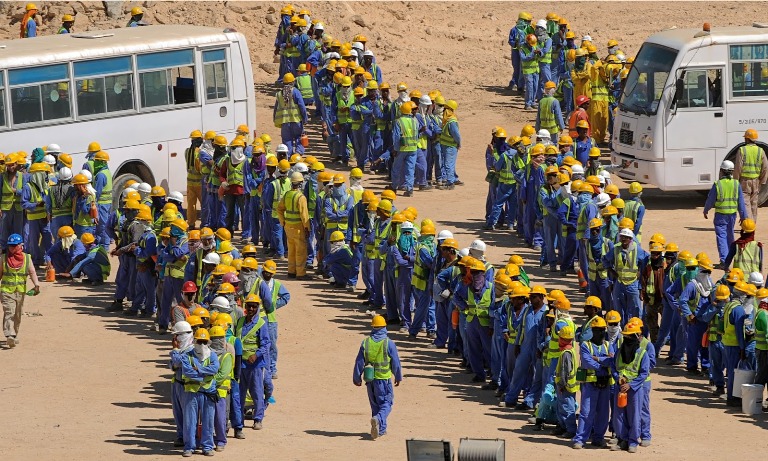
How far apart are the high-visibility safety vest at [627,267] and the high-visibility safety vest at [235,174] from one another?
7.55m

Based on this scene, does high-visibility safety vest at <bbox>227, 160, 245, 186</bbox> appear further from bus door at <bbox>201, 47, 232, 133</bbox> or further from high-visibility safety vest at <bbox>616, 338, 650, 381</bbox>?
high-visibility safety vest at <bbox>616, 338, 650, 381</bbox>

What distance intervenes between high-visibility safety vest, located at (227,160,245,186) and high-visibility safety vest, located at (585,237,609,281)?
21.9 feet

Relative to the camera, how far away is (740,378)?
22172mm

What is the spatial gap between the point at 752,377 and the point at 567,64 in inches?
631

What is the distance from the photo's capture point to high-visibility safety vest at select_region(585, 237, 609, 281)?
2467cm

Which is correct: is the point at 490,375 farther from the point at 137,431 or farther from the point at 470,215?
the point at 470,215

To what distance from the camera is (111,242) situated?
94.6ft

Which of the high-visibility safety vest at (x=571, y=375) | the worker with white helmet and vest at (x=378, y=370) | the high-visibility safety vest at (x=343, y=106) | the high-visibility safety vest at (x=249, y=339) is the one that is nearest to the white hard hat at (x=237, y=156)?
the high-visibility safety vest at (x=343, y=106)

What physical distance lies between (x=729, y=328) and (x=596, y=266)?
299 cm

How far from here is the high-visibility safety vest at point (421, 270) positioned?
24438 millimetres

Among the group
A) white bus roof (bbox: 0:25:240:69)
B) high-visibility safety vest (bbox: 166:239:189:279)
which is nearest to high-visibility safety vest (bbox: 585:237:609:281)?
high-visibility safety vest (bbox: 166:239:189:279)

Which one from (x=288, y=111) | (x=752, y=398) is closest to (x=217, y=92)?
(x=288, y=111)

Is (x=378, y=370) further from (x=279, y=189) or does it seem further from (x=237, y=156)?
(x=237, y=156)

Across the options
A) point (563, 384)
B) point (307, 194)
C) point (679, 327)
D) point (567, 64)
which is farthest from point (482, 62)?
point (563, 384)
